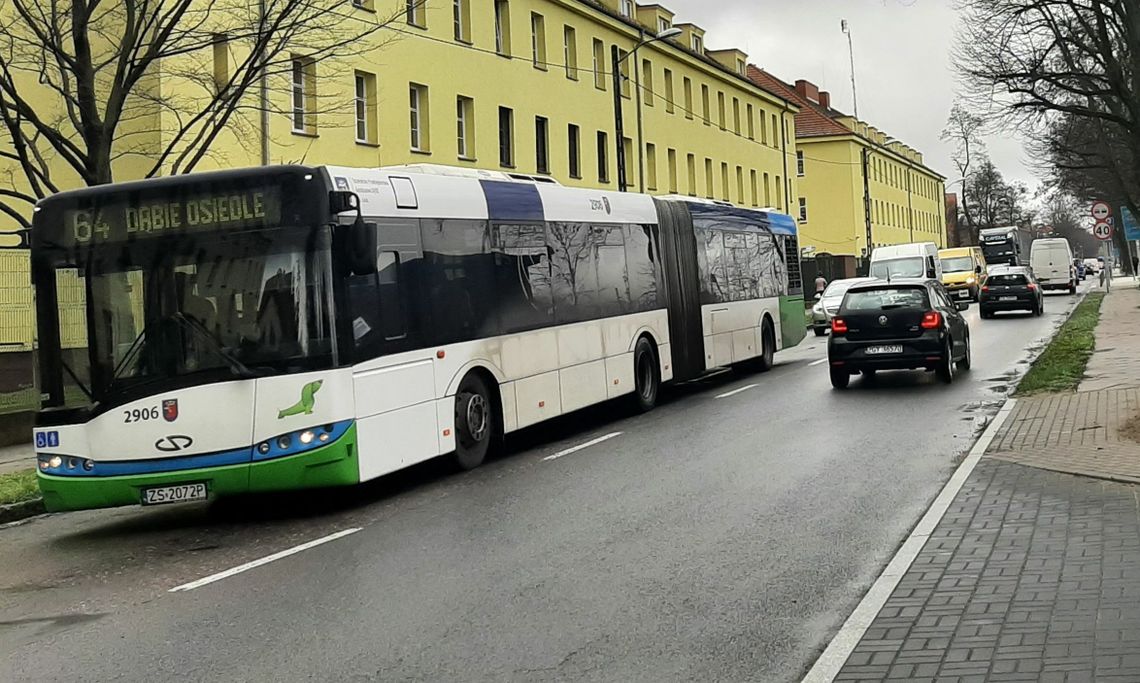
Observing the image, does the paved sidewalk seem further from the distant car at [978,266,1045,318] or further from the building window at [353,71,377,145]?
the distant car at [978,266,1045,318]

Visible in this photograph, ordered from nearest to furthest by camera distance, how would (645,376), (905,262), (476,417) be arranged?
(476,417) → (645,376) → (905,262)

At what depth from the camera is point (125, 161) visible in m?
24.1

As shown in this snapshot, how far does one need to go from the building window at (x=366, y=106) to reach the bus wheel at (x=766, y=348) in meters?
11.3

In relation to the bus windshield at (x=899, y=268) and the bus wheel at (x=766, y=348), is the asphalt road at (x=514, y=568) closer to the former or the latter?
the bus wheel at (x=766, y=348)

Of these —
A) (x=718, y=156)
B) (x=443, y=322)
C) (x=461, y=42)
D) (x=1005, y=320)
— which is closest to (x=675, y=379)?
(x=443, y=322)

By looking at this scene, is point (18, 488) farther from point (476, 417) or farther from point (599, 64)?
point (599, 64)

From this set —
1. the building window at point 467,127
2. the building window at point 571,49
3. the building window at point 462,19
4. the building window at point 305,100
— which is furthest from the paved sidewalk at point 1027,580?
the building window at point 571,49

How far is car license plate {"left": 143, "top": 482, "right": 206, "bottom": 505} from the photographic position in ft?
32.7

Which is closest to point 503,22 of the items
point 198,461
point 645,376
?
point 645,376

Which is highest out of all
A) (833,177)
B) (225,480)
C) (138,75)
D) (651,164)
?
(833,177)

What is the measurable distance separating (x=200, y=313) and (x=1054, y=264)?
6147 cm

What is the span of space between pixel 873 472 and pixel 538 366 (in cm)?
459

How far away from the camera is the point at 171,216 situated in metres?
10.3

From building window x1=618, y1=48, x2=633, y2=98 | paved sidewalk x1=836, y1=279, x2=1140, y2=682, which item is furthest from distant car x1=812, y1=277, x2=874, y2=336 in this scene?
paved sidewalk x1=836, y1=279, x2=1140, y2=682
